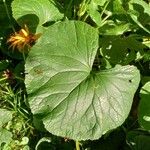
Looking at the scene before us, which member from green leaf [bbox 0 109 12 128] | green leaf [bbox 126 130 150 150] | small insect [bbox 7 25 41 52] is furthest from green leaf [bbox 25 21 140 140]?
green leaf [bbox 0 109 12 128]

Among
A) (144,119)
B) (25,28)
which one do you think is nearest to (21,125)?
(25,28)

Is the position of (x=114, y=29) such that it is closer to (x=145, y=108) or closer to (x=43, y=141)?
(x=145, y=108)

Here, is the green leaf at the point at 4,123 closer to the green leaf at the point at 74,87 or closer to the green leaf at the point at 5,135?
the green leaf at the point at 5,135

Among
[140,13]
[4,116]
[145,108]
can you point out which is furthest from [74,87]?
[140,13]

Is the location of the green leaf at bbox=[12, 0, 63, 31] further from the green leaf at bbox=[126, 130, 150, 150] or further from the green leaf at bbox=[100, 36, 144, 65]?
the green leaf at bbox=[126, 130, 150, 150]

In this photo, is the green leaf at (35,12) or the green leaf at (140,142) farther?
the green leaf at (35,12)

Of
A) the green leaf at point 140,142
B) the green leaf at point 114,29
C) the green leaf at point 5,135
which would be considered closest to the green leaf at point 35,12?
the green leaf at point 114,29
